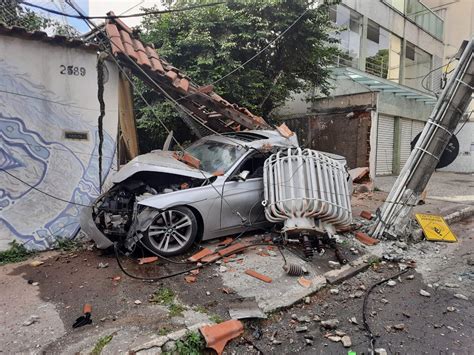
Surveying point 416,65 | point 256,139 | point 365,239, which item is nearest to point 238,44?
point 256,139

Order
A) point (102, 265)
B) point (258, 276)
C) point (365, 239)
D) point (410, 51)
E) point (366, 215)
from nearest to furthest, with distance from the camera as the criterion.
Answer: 1. point (258, 276)
2. point (102, 265)
3. point (365, 239)
4. point (366, 215)
5. point (410, 51)

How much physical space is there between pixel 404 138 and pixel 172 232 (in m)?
15.0

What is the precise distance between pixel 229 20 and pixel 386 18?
1110 centimetres

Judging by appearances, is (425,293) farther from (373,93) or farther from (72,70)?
(373,93)

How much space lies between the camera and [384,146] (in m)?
15.6

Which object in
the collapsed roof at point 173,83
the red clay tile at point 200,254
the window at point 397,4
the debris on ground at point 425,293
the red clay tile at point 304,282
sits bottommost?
the debris on ground at point 425,293

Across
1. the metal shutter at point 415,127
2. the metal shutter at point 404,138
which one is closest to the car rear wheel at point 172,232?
the metal shutter at point 404,138

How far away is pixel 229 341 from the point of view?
3.26m

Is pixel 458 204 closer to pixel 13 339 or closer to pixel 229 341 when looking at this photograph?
pixel 229 341

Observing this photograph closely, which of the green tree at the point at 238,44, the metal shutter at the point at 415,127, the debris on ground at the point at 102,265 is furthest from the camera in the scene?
the metal shutter at the point at 415,127

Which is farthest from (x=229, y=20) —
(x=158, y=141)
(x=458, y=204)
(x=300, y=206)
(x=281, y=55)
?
(x=458, y=204)

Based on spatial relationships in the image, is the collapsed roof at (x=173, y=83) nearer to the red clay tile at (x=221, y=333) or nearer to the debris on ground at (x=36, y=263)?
the debris on ground at (x=36, y=263)

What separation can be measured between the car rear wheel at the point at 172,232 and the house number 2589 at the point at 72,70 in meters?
2.78

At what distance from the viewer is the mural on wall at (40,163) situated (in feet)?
16.9
